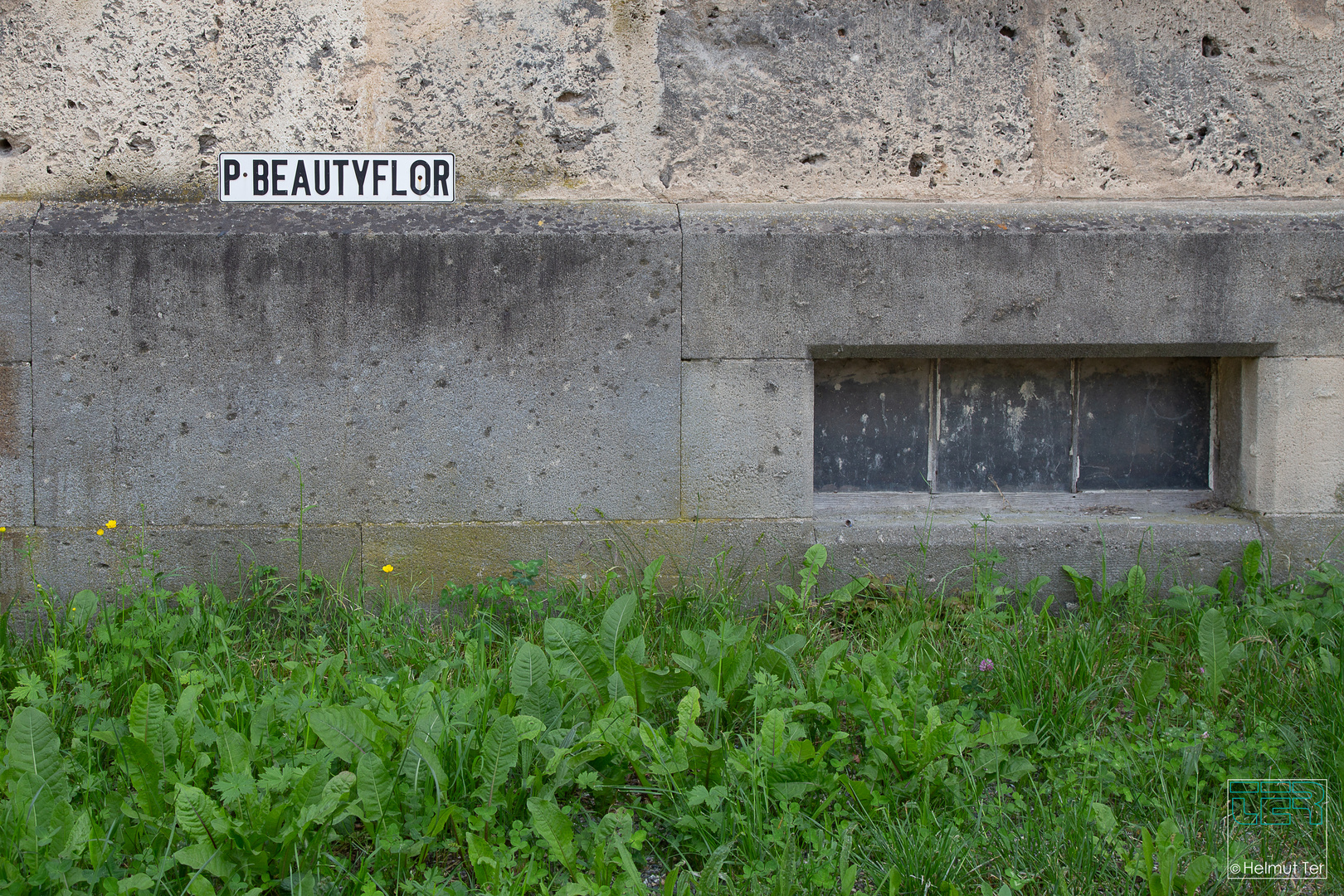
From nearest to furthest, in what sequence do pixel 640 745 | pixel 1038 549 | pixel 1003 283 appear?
pixel 640 745 → pixel 1003 283 → pixel 1038 549

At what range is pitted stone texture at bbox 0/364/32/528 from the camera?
2.88 meters

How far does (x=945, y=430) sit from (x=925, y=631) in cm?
86

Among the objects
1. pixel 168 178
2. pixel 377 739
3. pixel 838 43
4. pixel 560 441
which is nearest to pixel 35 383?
pixel 168 178

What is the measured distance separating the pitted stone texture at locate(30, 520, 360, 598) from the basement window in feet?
5.89

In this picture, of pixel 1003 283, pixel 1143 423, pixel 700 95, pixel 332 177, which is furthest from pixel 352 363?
pixel 1143 423

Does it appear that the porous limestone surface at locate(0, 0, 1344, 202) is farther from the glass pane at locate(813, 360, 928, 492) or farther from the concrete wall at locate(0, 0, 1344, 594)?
the glass pane at locate(813, 360, 928, 492)

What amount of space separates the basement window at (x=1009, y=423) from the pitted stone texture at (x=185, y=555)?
70.7 inches

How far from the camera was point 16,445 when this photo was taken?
2.90 meters

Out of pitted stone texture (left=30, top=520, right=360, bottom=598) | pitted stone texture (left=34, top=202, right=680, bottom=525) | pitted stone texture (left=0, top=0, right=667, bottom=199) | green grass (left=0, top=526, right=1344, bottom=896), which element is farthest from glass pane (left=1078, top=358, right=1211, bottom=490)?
pitted stone texture (left=30, top=520, right=360, bottom=598)

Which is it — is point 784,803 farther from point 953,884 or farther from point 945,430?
point 945,430

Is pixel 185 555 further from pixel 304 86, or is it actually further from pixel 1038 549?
pixel 1038 549

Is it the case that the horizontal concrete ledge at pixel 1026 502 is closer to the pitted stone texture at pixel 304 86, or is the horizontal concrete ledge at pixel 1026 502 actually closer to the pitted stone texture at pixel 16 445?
the pitted stone texture at pixel 304 86

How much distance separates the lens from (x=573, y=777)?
1.96 meters

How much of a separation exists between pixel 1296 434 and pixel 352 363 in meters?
3.33
